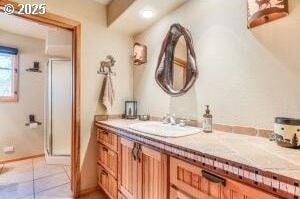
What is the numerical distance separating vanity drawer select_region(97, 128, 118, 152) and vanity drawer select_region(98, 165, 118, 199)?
30cm

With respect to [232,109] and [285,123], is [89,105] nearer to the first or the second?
[232,109]

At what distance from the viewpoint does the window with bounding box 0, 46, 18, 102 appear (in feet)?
10.8

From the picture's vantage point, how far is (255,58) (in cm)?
127

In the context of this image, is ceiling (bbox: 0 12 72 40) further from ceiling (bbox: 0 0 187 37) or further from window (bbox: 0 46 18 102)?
window (bbox: 0 46 18 102)

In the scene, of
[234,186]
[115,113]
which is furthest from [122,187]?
[234,186]

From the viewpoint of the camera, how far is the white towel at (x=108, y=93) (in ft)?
7.52

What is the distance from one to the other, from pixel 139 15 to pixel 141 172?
5.22 feet

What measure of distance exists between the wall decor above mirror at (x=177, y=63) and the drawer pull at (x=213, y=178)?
37.8 inches

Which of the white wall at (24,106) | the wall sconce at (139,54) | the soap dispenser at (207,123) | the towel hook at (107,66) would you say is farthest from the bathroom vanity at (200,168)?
the white wall at (24,106)

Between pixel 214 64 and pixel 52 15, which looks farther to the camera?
pixel 52 15

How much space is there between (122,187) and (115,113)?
100 cm

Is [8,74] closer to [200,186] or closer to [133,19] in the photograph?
[133,19]

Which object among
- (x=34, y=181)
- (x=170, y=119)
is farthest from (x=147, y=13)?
Answer: (x=34, y=181)

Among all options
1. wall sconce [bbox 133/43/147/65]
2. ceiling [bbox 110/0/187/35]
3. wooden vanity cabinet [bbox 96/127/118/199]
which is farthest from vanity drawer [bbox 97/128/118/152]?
ceiling [bbox 110/0/187/35]
